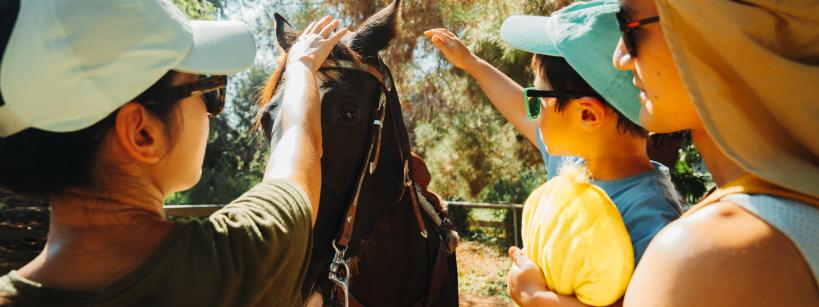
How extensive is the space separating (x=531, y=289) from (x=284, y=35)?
1.84m

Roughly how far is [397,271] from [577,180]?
155 cm

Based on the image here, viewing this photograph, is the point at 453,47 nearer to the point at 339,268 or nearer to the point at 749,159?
the point at 339,268

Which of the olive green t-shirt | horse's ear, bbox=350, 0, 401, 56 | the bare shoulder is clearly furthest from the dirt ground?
the bare shoulder

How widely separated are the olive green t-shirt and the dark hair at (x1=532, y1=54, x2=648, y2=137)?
826mm

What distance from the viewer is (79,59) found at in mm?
989

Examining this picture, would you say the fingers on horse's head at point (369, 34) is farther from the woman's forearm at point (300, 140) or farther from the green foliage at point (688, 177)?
the green foliage at point (688, 177)

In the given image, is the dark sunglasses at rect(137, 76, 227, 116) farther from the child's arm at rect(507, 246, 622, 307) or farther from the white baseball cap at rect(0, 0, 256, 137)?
the child's arm at rect(507, 246, 622, 307)

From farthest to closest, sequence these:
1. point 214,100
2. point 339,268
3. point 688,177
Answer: point 688,177 < point 339,268 < point 214,100

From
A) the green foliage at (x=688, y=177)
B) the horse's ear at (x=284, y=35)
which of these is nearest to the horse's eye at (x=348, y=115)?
the horse's ear at (x=284, y=35)

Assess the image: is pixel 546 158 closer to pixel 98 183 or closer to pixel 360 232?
pixel 360 232

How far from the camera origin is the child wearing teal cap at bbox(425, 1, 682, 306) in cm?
146

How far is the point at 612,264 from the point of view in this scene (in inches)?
49.3

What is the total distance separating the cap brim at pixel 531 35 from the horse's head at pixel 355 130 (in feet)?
3.16

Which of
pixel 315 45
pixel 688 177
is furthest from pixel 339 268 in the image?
pixel 688 177
